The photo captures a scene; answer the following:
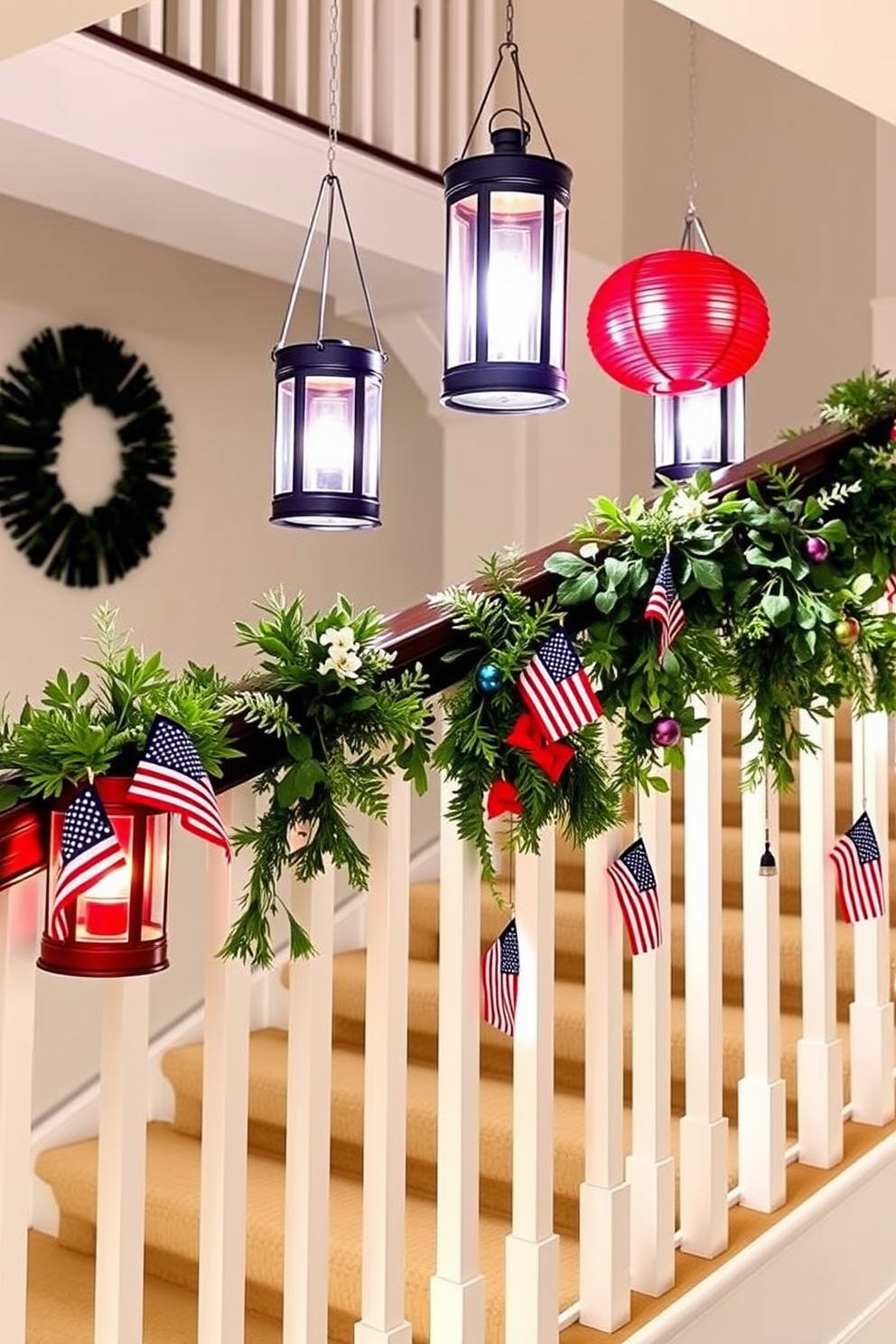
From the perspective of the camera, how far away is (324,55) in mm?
3936

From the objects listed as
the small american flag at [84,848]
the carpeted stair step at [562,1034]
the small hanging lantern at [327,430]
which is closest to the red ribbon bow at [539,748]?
the small american flag at [84,848]

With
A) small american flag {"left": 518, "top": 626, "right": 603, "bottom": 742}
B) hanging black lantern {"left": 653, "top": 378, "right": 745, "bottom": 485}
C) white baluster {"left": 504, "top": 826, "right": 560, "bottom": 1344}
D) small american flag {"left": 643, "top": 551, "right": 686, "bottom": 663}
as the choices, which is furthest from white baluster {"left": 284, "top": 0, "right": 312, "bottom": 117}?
white baluster {"left": 504, "top": 826, "right": 560, "bottom": 1344}

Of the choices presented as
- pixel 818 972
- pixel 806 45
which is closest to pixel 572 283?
pixel 806 45

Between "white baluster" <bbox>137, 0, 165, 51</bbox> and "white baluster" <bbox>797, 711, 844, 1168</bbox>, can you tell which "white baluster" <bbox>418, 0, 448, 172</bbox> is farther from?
"white baluster" <bbox>797, 711, 844, 1168</bbox>

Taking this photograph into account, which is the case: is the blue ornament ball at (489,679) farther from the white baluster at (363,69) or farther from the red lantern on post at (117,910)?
the white baluster at (363,69)

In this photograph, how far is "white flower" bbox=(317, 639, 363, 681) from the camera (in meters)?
1.54

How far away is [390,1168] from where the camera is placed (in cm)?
164

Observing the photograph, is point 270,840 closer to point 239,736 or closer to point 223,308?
point 239,736

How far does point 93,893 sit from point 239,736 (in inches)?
8.3

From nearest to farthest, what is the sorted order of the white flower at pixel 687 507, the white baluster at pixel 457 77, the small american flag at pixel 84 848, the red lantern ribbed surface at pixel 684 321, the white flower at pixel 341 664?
the small american flag at pixel 84 848, the white flower at pixel 341 664, the white flower at pixel 687 507, the red lantern ribbed surface at pixel 684 321, the white baluster at pixel 457 77

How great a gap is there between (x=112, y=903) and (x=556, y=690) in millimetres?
572

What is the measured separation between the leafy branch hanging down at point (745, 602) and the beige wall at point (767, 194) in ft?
10.5

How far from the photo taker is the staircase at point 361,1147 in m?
2.32

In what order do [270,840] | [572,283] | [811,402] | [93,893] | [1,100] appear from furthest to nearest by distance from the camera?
[811,402] → [572,283] → [1,100] → [270,840] → [93,893]
